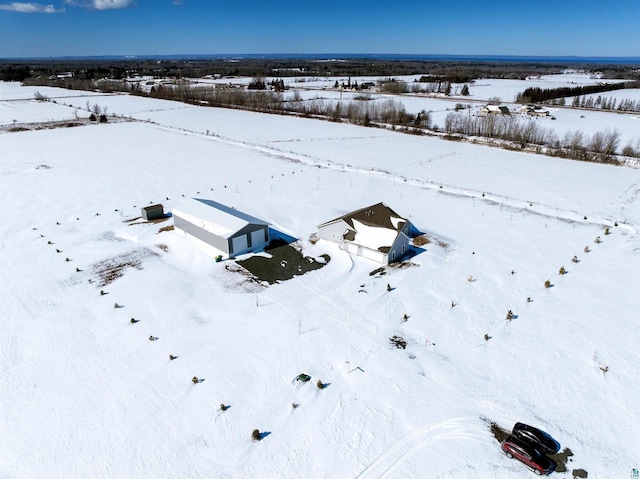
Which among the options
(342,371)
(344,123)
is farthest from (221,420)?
(344,123)

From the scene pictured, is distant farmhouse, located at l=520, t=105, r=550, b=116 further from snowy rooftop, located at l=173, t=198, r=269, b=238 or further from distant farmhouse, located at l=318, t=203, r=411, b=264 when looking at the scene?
snowy rooftop, located at l=173, t=198, r=269, b=238

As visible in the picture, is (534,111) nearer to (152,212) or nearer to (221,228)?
(221,228)

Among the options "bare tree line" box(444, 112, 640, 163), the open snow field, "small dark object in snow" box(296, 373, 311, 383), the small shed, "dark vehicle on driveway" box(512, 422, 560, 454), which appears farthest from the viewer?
"bare tree line" box(444, 112, 640, 163)

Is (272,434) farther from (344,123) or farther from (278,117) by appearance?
(278,117)

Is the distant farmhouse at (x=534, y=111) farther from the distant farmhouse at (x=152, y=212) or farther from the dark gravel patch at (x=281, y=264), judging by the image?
the distant farmhouse at (x=152, y=212)

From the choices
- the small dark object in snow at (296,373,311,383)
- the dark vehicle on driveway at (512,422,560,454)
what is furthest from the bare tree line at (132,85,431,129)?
the dark vehicle on driveway at (512,422,560,454)

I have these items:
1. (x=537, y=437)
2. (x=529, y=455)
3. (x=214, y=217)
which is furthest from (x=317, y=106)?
(x=529, y=455)
